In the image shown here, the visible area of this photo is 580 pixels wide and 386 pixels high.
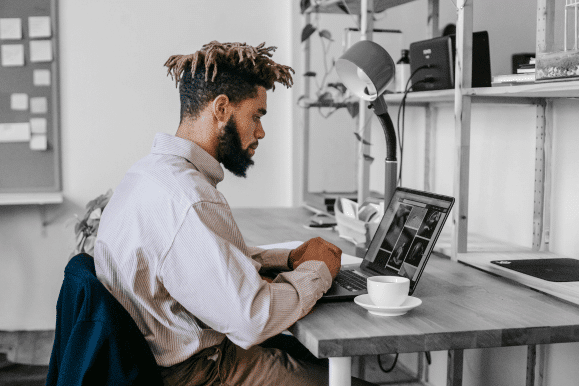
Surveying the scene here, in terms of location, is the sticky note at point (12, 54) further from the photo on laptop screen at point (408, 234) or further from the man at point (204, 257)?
the photo on laptop screen at point (408, 234)

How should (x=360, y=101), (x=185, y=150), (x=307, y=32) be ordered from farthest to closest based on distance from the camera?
(x=307, y=32) < (x=360, y=101) < (x=185, y=150)

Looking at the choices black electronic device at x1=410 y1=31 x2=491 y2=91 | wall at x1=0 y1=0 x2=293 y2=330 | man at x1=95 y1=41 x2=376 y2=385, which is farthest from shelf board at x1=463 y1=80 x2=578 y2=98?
wall at x1=0 y1=0 x2=293 y2=330

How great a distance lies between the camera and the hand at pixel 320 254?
1404 millimetres

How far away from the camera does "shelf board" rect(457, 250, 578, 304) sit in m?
1.32

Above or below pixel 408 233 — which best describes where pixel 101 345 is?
below

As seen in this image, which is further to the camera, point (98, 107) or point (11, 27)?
point (98, 107)

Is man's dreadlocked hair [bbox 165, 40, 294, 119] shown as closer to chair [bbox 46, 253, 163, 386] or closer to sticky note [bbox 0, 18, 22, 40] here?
chair [bbox 46, 253, 163, 386]

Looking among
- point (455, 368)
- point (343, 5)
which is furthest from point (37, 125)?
point (455, 368)

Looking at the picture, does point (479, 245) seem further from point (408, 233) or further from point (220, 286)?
point (220, 286)

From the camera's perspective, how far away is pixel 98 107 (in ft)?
11.5

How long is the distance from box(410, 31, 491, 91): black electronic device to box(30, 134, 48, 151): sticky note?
2312 mm

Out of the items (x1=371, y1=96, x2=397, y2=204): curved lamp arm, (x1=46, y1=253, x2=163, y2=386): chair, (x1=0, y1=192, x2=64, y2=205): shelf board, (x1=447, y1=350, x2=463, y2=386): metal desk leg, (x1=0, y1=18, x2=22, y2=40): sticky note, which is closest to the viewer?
(x1=46, y1=253, x2=163, y2=386): chair

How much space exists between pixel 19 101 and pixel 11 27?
1.31 ft

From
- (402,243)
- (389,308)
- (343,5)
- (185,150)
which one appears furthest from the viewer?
(343,5)
